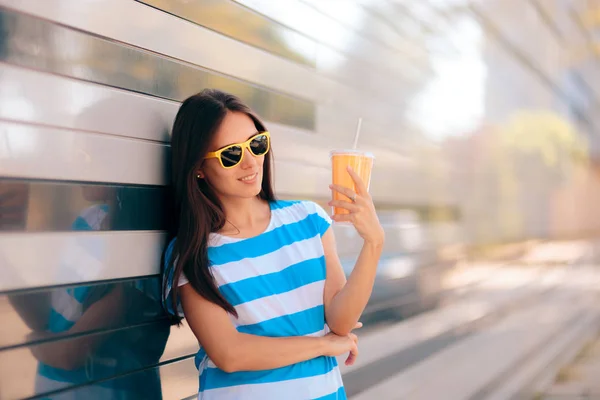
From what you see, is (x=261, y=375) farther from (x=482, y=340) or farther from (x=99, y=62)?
(x=482, y=340)

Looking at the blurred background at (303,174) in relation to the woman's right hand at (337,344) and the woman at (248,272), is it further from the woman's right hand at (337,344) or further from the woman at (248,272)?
the woman's right hand at (337,344)

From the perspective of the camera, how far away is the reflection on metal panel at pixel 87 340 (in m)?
1.66

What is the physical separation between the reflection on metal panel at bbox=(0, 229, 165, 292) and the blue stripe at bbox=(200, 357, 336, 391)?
38 cm

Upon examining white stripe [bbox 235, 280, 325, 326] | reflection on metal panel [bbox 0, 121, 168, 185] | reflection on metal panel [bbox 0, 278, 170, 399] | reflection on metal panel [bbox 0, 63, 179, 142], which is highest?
reflection on metal panel [bbox 0, 63, 179, 142]

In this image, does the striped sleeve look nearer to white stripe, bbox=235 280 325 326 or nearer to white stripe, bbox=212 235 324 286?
white stripe, bbox=212 235 324 286

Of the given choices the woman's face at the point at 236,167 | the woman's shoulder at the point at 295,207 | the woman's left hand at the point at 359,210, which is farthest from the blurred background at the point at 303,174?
the woman's left hand at the point at 359,210

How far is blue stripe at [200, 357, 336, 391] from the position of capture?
1.92 m

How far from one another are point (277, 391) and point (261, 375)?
64mm

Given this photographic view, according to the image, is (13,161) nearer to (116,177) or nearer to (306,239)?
(116,177)

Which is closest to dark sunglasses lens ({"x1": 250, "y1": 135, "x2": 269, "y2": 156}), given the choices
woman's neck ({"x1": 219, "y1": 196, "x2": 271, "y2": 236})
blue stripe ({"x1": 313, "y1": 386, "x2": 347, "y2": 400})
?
woman's neck ({"x1": 219, "y1": 196, "x2": 271, "y2": 236})

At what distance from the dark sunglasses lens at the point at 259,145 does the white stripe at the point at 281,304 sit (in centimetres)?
42

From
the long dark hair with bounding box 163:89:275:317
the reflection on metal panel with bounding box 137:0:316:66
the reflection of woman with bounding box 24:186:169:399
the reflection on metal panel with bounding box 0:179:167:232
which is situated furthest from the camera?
the reflection on metal panel with bounding box 137:0:316:66

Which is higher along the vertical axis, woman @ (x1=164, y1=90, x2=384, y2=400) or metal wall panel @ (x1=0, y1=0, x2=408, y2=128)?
metal wall panel @ (x1=0, y1=0, x2=408, y2=128)

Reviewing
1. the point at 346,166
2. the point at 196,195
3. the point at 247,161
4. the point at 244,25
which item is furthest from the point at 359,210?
the point at 244,25
